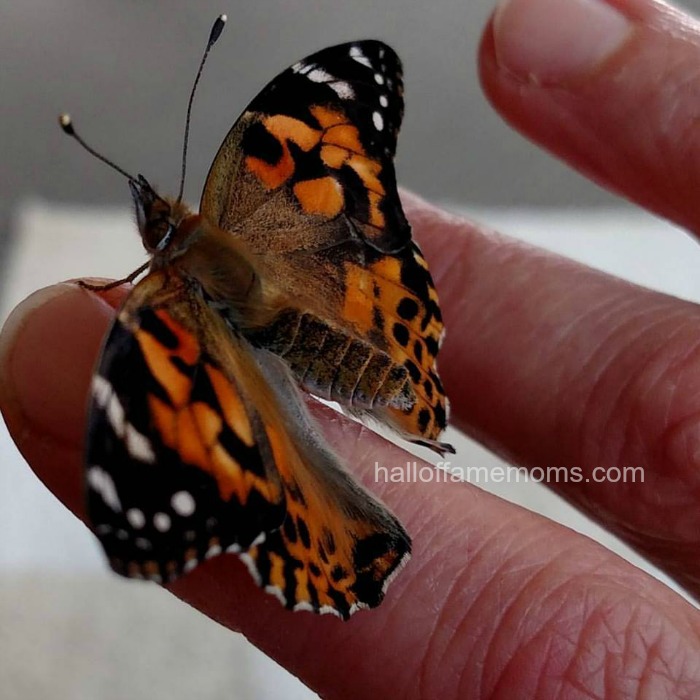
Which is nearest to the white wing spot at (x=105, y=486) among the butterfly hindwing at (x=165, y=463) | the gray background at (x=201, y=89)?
the butterfly hindwing at (x=165, y=463)

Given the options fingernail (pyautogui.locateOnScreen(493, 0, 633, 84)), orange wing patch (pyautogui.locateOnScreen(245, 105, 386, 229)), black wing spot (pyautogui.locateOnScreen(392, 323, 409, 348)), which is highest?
fingernail (pyautogui.locateOnScreen(493, 0, 633, 84))

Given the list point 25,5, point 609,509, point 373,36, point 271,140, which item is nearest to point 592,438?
point 609,509

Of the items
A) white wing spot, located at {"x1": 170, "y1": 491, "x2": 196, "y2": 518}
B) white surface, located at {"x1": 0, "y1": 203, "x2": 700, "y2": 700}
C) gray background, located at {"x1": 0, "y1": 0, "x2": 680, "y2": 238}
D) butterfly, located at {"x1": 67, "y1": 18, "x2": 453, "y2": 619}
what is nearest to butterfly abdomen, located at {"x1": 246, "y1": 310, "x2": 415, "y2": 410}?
butterfly, located at {"x1": 67, "y1": 18, "x2": 453, "y2": 619}

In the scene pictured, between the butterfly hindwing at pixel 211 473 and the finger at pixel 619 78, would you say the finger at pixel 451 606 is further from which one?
the finger at pixel 619 78

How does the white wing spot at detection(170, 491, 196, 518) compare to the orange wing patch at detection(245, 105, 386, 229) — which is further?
the orange wing patch at detection(245, 105, 386, 229)

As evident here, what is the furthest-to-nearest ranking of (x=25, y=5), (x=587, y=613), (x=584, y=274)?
(x=25, y=5)
(x=584, y=274)
(x=587, y=613)

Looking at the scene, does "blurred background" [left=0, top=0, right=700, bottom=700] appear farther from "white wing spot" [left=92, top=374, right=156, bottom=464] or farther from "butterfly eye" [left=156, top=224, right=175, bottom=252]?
"white wing spot" [left=92, top=374, right=156, bottom=464]

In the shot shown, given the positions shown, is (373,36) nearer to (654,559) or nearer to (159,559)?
(654,559)
